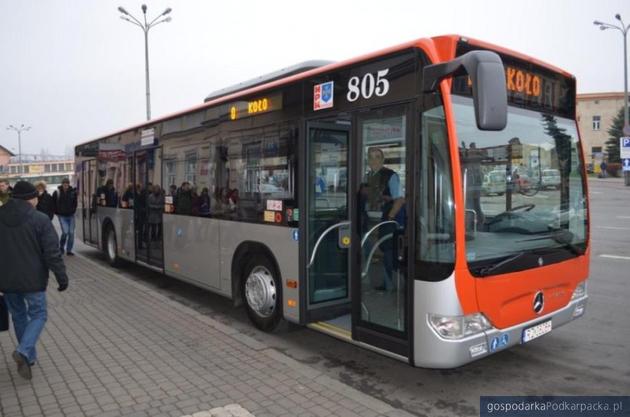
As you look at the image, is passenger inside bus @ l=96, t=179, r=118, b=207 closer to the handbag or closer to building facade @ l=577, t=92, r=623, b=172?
the handbag

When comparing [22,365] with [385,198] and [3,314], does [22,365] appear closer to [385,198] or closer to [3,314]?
[3,314]

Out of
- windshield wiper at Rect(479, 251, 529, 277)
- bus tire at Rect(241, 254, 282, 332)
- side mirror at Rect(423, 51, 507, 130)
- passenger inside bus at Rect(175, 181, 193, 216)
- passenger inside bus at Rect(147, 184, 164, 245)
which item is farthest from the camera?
passenger inside bus at Rect(147, 184, 164, 245)

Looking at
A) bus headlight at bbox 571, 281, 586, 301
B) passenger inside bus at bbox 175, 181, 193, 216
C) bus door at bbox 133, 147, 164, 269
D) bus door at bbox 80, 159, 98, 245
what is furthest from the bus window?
bus door at bbox 80, 159, 98, 245

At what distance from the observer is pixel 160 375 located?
4.85 metres

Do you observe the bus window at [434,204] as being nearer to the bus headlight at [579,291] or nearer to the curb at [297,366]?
the curb at [297,366]

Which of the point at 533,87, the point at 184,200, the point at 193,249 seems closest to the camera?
the point at 533,87

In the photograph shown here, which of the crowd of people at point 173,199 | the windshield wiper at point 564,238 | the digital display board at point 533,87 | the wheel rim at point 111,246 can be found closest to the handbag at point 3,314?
the crowd of people at point 173,199

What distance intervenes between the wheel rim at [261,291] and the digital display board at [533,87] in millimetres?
3144

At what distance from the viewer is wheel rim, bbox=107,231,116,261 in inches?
442

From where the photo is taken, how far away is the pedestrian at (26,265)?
15.4 ft

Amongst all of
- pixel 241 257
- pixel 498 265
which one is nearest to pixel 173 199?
pixel 241 257

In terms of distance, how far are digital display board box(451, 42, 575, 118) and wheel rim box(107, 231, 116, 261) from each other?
9.08 metres

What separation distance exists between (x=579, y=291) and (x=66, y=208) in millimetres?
11564

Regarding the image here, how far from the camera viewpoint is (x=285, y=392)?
4.45 metres
